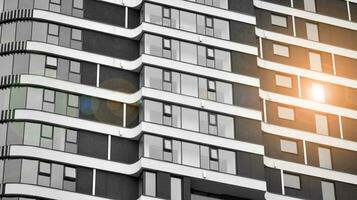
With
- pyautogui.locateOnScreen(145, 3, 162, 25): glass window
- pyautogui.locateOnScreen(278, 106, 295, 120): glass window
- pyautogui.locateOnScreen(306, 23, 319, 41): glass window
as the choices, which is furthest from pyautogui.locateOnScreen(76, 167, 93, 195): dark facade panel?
pyautogui.locateOnScreen(306, 23, 319, 41): glass window

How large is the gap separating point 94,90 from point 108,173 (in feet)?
24.3

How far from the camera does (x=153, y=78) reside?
8650 centimetres

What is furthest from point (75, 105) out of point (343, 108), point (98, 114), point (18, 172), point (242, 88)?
point (343, 108)

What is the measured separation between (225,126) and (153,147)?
22.9 ft

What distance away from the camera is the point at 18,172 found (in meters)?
80.4

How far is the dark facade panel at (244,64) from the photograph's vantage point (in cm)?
8969

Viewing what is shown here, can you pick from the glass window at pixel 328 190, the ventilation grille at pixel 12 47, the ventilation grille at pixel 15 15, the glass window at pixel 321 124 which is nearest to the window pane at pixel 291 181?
the glass window at pixel 328 190

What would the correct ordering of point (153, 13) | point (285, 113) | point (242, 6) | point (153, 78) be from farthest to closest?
point (242, 6) < point (285, 113) < point (153, 13) < point (153, 78)

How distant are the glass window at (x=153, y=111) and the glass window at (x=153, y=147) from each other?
165 centimetres

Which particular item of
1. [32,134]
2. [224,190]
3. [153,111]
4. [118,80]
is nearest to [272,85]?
[224,190]

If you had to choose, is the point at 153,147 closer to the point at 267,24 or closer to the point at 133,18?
the point at 133,18

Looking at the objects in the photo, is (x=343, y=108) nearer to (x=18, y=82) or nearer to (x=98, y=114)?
(x=98, y=114)

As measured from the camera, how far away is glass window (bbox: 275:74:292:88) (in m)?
93.3

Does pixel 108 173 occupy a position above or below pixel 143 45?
below
